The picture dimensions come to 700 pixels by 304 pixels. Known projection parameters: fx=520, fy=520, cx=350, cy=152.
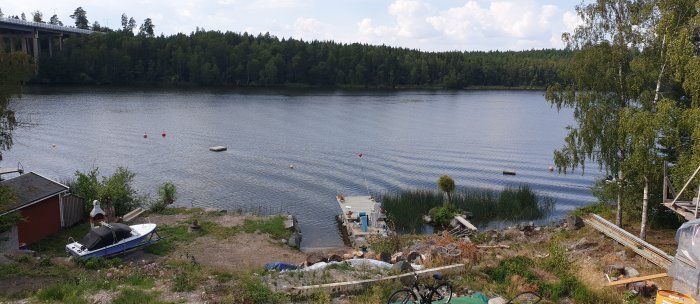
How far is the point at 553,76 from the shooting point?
161m

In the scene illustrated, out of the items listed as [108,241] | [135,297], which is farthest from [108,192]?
[135,297]

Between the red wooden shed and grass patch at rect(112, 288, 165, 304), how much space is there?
1120 centimetres

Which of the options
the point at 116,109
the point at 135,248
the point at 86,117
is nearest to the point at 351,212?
the point at 135,248

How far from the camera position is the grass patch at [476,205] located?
32656mm

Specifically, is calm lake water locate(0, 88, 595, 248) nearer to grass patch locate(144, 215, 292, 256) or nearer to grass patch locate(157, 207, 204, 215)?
grass patch locate(144, 215, 292, 256)

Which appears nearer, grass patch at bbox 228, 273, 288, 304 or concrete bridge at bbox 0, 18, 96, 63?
grass patch at bbox 228, 273, 288, 304

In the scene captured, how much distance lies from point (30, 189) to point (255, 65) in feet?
391

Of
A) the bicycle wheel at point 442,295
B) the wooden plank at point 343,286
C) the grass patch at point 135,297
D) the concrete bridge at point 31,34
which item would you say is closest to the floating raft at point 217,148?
the grass patch at point 135,297

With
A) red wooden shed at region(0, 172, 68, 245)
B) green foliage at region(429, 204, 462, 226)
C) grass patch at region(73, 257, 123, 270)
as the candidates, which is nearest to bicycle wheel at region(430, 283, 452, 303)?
grass patch at region(73, 257, 123, 270)

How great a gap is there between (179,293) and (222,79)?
131368mm

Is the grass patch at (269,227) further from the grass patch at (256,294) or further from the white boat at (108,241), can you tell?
the grass patch at (256,294)

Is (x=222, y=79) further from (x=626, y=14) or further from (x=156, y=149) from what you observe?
(x=626, y=14)

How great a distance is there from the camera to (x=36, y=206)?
23.7m

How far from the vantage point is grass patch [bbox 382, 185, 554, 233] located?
32656 millimetres
